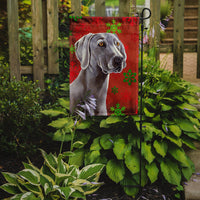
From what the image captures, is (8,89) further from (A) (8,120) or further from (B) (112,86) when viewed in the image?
(B) (112,86)

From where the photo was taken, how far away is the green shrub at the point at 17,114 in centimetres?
333

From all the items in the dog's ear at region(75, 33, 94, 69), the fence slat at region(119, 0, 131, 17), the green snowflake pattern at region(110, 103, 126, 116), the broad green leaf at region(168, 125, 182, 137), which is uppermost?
the fence slat at region(119, 0, 131, 17)

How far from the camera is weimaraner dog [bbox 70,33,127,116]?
8.14ft

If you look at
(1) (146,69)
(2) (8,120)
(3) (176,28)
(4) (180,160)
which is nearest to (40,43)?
(2) (8,120)

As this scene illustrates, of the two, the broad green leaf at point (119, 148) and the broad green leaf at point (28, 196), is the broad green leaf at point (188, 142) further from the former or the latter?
the broad green leaf at point (28, 196)

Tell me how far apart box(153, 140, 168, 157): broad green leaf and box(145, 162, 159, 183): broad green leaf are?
0.15 m

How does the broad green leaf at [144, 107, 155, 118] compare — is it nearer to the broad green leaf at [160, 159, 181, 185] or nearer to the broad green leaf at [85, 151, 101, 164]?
the broad green leaf at [160, 159, 181, 185]

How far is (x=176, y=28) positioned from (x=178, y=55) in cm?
36

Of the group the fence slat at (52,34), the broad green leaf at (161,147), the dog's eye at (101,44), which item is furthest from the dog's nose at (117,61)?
the fence slat at (52,34)

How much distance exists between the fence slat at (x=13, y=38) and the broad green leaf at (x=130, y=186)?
73.9 inches

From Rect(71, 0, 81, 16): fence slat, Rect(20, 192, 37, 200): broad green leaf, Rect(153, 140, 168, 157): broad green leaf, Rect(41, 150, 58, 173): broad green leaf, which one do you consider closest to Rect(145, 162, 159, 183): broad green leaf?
Rect(153, 140, 168, 157): broad green leaf

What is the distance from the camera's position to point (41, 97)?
3.79m

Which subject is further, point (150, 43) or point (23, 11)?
point (23, 11)

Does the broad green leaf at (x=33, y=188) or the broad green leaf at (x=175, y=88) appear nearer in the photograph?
the broad green leaf at (x=33, y=188)
